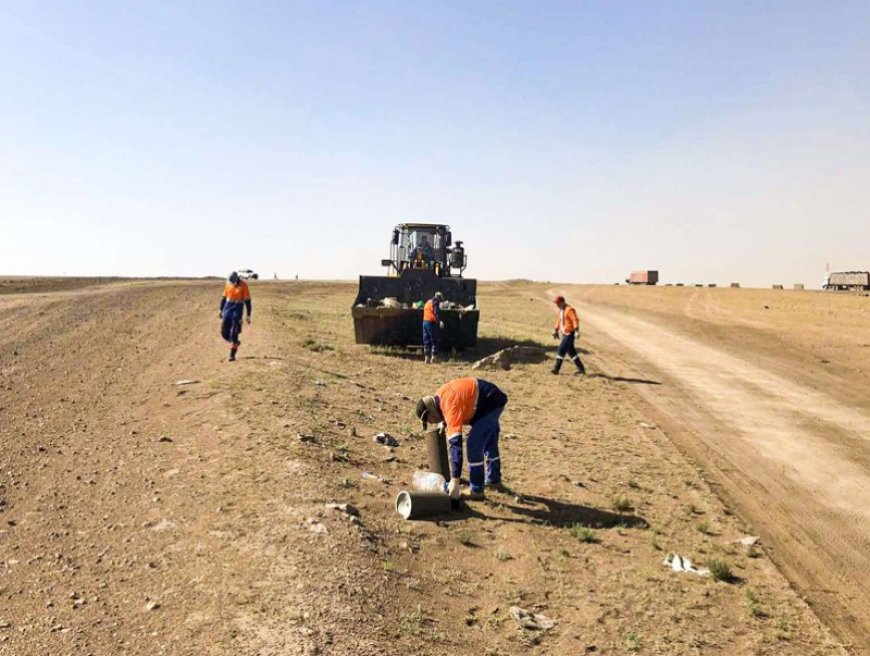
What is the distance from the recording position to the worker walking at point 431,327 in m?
18.9

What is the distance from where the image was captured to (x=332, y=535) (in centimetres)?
717

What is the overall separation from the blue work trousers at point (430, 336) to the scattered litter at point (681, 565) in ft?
38.9

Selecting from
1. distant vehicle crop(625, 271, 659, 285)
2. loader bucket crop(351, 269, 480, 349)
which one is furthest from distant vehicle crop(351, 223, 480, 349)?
distant vehicle crop(625, 271, 659, 285)

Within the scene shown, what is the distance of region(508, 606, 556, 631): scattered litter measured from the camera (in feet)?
19.9

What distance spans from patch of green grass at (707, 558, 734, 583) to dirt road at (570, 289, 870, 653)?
0.67m

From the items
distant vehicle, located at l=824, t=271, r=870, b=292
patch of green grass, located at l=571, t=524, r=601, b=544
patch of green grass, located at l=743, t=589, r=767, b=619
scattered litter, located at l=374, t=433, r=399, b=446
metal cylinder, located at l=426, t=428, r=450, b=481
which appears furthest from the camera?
distant vehicle, located at l=824, t=271, r=870, b=292

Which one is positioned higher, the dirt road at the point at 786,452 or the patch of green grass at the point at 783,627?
the dirt road at the point at 786,452

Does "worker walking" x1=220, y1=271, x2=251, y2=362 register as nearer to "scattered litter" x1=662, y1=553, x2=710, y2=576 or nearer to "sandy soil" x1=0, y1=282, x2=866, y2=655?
"sandy soil" x1=0, y1=282, x2=866, y2=655

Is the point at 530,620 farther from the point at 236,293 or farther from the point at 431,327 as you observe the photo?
the point at 431,327

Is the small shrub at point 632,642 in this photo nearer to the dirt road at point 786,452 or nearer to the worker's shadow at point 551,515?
the dirt road at point 786,452

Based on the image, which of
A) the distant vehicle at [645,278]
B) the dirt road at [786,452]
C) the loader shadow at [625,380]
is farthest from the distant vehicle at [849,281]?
the loader shadow at [625,380]

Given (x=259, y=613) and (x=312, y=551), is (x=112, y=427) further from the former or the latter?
(x=259, y=613)

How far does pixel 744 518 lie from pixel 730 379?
11062mm

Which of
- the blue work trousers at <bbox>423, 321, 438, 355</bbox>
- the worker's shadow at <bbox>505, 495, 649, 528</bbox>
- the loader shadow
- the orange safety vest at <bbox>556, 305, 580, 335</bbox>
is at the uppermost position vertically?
the orange safety vest at <bbox>556, 305, 580, 335</bbox>
